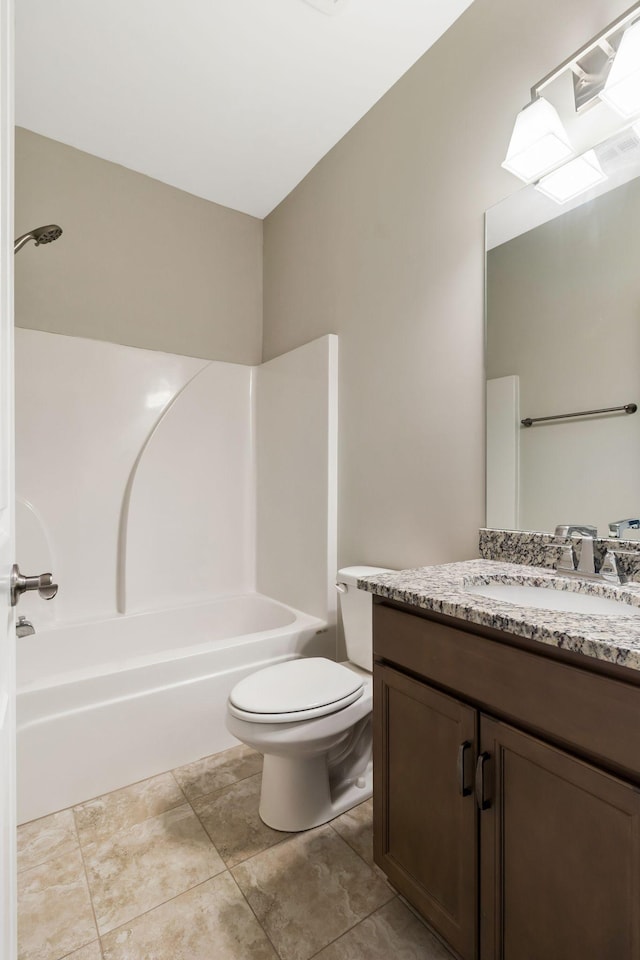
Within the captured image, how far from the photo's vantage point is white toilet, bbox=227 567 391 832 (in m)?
1.39

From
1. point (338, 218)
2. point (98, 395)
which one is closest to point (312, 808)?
point (98, 395)

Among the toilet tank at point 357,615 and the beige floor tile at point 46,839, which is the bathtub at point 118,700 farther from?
the toilet tank at point 357,615

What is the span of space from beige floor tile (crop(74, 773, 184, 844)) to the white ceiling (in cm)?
277

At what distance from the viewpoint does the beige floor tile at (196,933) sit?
112 cm

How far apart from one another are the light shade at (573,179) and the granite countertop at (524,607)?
1082mm

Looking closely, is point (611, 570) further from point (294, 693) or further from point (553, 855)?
point (294, 693)

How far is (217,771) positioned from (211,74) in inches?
109

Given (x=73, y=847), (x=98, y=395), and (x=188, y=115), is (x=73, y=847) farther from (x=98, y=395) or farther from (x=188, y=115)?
(x=188, y=115)

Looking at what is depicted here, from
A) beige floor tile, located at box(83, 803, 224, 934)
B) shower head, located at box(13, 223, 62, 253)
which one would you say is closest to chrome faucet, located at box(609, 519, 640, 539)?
beige floor tile, located at box(83, 803, 224, 934)

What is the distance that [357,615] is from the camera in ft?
6.33

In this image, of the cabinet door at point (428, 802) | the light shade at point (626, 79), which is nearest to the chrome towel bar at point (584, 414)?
the light shade at point (626, 79)

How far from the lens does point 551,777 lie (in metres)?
0.81

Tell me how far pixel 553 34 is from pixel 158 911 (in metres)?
2.67

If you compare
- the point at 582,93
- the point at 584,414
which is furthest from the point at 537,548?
the point at 582,93
